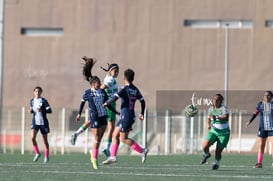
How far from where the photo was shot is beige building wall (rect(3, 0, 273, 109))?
208ft

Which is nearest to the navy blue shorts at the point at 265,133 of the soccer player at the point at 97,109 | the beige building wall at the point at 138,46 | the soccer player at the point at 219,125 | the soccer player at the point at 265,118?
the soccer player at the point at 265,118

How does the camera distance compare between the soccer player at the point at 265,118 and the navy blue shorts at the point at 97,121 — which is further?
the soccer player at the point at 265,118

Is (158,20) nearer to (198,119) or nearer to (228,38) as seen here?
(228,38)

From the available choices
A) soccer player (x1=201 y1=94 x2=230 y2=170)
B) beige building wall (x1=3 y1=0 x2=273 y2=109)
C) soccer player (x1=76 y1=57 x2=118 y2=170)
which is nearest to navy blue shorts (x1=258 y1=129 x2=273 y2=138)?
soccer player (x1=201 y1=94 x2=230 y2=170)

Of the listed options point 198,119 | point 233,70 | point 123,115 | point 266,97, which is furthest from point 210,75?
point 123,115

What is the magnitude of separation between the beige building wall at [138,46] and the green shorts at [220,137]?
40.4 m

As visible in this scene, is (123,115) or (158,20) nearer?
(123,115)

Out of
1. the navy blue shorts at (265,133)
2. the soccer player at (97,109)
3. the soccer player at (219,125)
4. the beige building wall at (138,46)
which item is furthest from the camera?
the beige building wall at (138,46)

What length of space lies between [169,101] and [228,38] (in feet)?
17.9

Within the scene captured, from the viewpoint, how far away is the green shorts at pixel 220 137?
21.8 meters

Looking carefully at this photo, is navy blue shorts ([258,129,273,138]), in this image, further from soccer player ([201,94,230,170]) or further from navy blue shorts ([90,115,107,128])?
navy blue shorts ([90,115,107,128])

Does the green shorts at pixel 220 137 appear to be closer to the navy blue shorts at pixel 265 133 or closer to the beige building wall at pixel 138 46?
the navy blue shorts at pixel 265 133

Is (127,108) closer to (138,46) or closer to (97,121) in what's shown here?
(97,121)

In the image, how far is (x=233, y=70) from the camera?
63.6 metres
